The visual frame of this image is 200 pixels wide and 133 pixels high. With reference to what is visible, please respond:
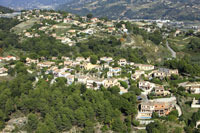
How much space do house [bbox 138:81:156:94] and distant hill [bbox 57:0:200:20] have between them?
4094 inches

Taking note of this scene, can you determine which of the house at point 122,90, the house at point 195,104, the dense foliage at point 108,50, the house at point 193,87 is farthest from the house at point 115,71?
the house at point 195,104

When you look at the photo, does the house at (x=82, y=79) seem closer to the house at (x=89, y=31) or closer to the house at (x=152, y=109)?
the house at (x=152, y=109)

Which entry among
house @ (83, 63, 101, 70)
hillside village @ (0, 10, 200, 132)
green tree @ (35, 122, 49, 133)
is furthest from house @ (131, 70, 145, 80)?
green tree @ (35, 122, 49, 133)

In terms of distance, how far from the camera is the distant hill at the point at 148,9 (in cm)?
13138

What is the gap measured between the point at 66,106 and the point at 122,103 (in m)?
6.12

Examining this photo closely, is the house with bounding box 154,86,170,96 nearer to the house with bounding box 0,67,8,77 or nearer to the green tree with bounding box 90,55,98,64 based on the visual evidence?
the green tree with bounding box 90,55,98,64

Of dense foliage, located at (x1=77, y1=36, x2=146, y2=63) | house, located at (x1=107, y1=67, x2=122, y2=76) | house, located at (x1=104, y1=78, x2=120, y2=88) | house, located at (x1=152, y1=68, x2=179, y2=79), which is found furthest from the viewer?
dense foliage, located at (x1=77, y1=36, x2=146, y2=63)

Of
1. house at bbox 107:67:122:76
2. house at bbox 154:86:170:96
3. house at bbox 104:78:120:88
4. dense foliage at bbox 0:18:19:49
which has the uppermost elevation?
dense foliage at bbox 0:18:19:49

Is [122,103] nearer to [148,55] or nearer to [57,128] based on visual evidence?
[57,128]

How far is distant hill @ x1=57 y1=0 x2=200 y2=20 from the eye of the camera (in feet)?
431

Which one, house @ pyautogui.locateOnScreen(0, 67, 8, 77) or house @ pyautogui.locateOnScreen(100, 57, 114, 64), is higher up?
house @ pyautogui.locateOnScreen(100, 57, 114, 64)

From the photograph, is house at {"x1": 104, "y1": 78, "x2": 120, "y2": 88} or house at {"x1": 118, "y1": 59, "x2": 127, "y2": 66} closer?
house at {"x1": 104, "y1": 78, "x2": 120, "y2": 88}

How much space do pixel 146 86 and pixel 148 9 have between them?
131631 mm

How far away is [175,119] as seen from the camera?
22984 mm
